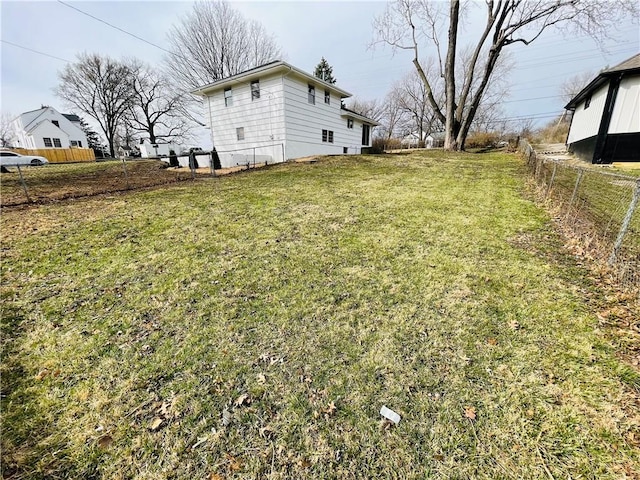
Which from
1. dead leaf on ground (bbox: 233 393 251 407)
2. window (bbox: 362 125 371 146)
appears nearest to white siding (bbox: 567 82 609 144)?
window (bbox: 362 125 371 146)

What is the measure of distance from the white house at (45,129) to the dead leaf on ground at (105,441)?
48.6 meters

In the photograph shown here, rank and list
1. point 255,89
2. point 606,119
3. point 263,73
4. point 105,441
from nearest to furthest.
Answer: point 105,441
point 606,119
point 263,73
point 255,89

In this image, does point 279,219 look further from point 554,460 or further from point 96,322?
point 554,460

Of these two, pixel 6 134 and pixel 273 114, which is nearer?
pixel 273 114

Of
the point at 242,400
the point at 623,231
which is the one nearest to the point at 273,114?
the point at 623,231

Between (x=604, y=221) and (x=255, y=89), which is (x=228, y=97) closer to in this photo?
(x=255, y=89)

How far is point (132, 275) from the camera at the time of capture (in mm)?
3793

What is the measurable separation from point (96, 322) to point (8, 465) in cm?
147

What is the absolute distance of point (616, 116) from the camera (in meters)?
11.2

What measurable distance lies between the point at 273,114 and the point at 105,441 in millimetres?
14864

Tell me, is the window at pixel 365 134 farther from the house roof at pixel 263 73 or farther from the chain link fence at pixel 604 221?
the chain link fence at pixel 604 221

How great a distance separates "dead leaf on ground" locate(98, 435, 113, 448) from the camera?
5.89ft

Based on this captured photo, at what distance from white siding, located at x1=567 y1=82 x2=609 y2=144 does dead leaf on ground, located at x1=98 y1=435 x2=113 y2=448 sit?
59.6 ft

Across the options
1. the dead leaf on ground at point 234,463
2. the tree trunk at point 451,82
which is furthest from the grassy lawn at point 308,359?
the tree trunk at point 451,82
